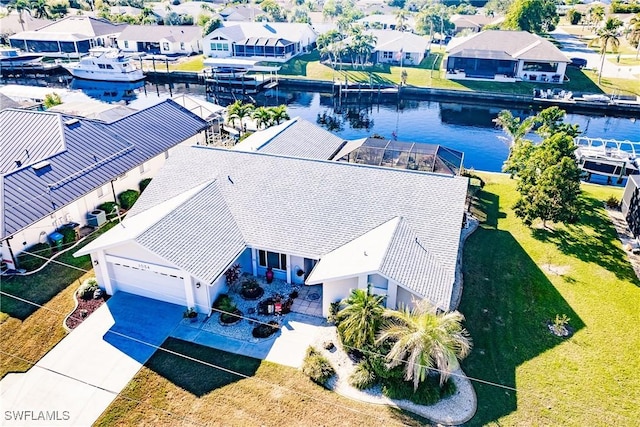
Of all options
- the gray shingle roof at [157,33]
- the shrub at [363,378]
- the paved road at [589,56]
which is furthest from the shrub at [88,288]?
the gray shingle roof at [157,33]

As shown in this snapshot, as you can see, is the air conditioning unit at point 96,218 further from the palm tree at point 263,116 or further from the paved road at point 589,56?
the paved road at point 589,56

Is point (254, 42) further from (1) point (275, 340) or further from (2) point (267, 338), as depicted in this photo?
(1) point (275, 340)

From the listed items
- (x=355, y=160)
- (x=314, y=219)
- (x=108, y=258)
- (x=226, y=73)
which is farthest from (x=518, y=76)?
(x=108, y=258)

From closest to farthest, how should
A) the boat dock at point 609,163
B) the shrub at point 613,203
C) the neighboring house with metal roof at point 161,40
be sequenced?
the shrub at point 613,203, the boat dock at point 609,163, the neighboring house with metal roof at point 161,40

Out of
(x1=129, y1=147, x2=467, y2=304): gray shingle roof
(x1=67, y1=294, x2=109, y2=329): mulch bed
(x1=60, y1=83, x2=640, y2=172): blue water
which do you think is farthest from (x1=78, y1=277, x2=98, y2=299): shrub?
(x1=60, y1=83, x2=640, y2=172): blue water

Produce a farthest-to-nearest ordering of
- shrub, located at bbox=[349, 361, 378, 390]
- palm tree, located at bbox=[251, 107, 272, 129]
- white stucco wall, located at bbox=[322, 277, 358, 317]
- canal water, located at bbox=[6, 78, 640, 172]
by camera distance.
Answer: canal water, located at bbox=[6, 78, 640, 172]
palm tree, located at bbox=[251, 107, 272, 129]
white stucco wall, located at bbox=[322, 277, 358, 317]
shrub, located at bbox=[349, 361, 378, 390]

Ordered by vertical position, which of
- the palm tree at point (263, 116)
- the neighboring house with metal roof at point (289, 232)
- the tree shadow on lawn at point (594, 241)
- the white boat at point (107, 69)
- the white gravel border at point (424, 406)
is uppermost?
the white boat at point (107, 69)

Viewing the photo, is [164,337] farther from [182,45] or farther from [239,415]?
[182,45]

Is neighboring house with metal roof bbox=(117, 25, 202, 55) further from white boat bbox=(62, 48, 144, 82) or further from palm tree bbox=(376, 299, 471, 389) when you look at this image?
palm tree bbox=(376, 299, 471, 389)
